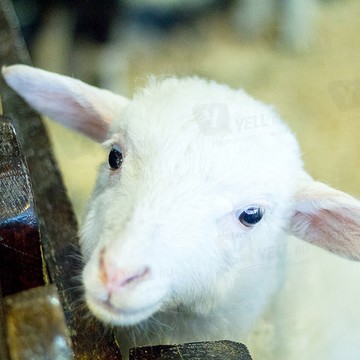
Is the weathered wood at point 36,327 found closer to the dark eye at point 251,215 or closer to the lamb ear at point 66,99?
the dark eye at point 251,215

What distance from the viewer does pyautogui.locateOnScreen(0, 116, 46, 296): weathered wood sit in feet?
3.14

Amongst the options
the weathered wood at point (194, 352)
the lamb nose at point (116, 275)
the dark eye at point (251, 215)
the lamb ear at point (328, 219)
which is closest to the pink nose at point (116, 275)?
the lamb nose at point (116, 275)

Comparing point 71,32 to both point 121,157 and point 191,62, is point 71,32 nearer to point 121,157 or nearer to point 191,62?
point 191,62

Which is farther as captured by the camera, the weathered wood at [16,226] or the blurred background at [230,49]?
the blurred background at [230,49]

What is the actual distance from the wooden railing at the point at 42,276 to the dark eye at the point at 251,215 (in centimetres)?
32

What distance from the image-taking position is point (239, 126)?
1.29 m

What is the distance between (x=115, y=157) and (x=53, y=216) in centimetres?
18

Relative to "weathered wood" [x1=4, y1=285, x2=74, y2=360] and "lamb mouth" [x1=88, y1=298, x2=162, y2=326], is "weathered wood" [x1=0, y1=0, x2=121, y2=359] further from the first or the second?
"weathered wood" [x1=4, y1=285, x2=74, y2=360]

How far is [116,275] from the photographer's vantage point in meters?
0.98

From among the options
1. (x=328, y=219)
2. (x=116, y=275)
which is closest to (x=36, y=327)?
(x=116, y=275)

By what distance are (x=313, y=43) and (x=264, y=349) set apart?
165 centimetres

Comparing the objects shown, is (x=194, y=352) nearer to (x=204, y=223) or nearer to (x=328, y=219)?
(x=204, y=223)

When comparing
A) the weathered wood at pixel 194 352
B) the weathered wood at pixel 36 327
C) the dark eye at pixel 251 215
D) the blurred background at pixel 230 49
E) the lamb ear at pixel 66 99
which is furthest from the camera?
the blurred background at pixel 230 49

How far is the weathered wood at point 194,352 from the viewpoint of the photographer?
3.11 feet
